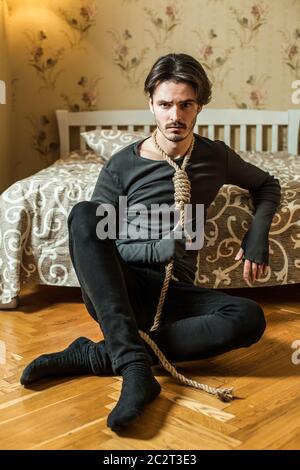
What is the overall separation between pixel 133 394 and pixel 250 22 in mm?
2287

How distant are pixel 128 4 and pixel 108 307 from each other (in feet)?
6.93

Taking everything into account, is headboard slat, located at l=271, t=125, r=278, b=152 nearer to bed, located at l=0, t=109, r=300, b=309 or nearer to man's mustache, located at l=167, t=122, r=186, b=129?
bed, located at l=0, t=109, r=300, b=309

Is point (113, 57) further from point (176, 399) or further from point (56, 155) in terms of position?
point (176, 399)

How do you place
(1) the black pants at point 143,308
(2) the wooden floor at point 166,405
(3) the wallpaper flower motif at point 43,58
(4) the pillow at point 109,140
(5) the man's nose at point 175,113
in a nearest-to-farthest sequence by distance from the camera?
(2) the wooden floor at point 166,405 < (1) the black pants at point 143,308 < (5) the man's nose at point 175,113 < (4) the pillow at point 109,140 < (3) the wallpaper flower motif at point 43,58

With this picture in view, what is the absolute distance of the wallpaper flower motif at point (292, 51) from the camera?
2.89 meters

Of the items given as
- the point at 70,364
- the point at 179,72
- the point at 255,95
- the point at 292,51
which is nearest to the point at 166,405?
the point at 70,364

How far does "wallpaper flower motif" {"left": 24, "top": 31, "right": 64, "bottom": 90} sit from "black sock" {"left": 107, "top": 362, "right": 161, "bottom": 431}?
214 cm

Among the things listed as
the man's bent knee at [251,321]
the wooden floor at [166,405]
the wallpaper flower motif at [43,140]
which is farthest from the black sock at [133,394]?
the wallpaper flower motif at [43,140]

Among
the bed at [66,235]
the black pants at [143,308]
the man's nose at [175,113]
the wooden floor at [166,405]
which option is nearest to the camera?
the wooden floor at [166,405]

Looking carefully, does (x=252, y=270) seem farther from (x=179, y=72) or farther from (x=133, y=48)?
(x=133, y=48)

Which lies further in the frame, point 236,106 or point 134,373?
point 236,106

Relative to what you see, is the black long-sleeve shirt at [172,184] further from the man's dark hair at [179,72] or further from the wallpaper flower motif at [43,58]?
the wallpaper flower motif at [43,58]

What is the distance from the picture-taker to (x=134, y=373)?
121cm

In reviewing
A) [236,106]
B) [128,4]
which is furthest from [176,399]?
[128,4]
